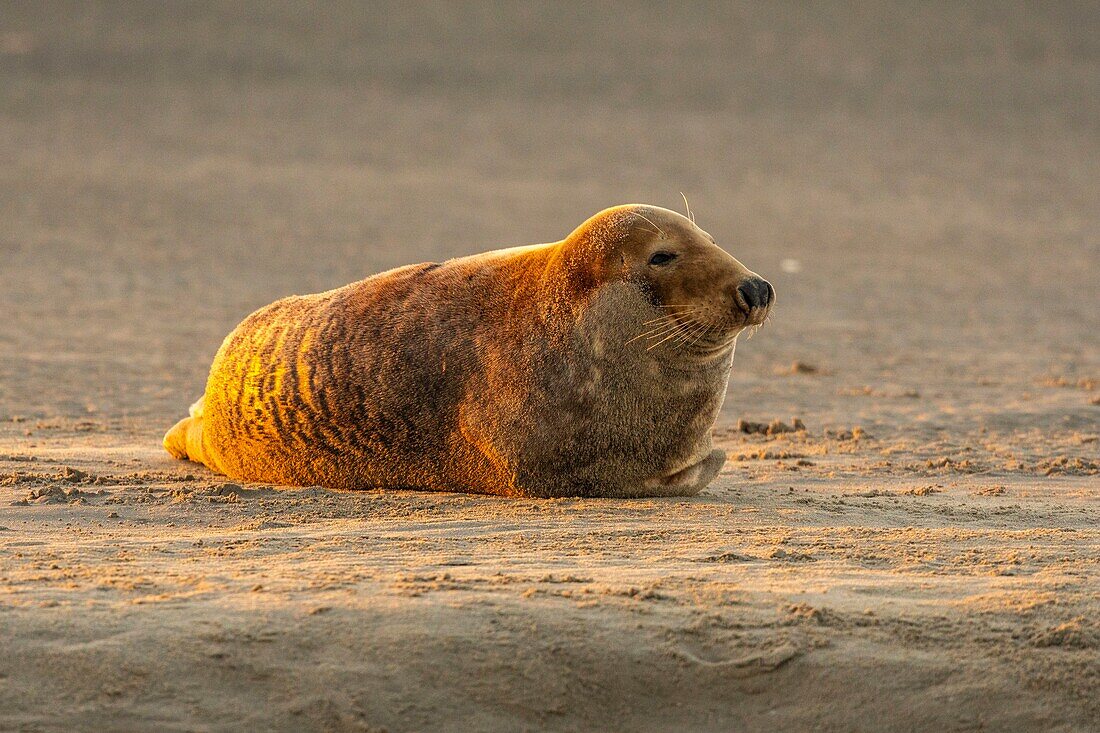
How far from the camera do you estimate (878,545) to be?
6.35 metres

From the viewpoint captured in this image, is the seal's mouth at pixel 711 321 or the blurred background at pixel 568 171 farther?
the blurred background at pixel 568 171

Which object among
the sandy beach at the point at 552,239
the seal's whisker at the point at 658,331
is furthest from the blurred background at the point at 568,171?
the seal's whisker at the point at 658,331

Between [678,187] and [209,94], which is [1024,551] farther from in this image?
[209,94]

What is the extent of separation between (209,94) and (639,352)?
982 inches

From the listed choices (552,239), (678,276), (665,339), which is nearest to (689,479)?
(665,339)

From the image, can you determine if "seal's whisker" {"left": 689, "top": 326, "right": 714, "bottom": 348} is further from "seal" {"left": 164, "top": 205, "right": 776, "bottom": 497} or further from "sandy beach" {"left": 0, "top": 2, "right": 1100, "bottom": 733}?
"sandy beach" {"left": 0, "top": 2, "right": 1100, "bottom": 733}

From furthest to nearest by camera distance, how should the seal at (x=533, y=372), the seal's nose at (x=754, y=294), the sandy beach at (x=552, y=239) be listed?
the seal at (x=533, y=372)
the seal's nose at (x=754, y=294)
the sandy beach at (x=552, y=239)

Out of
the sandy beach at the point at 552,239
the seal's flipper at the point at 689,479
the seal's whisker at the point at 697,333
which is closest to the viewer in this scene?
the sandy beach at the point at 552,239

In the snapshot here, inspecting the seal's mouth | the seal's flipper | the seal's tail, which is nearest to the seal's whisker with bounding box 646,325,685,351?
the seal's mouth

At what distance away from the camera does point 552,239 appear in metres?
23.2

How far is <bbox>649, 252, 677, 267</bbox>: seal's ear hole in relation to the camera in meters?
7.30

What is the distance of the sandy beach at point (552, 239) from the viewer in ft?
16.2

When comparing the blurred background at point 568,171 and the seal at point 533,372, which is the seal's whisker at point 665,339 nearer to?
the seal at point 533,372

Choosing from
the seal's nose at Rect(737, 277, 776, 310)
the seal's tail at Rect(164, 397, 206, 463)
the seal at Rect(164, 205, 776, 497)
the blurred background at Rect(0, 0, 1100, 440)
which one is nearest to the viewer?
the seal's nose at Rect(737, 277, 776, 310)
